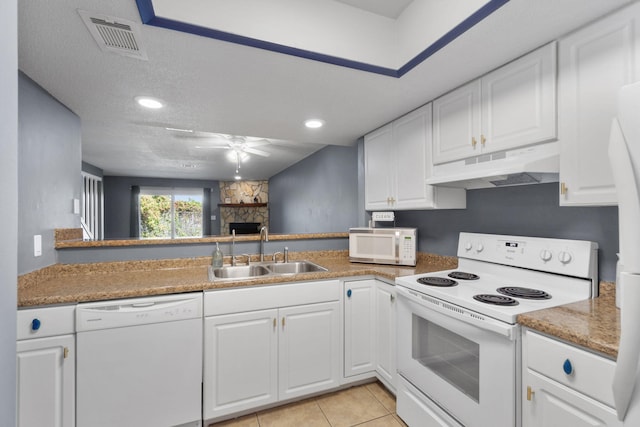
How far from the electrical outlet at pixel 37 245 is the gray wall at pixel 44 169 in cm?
3

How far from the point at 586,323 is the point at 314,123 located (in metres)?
2.13

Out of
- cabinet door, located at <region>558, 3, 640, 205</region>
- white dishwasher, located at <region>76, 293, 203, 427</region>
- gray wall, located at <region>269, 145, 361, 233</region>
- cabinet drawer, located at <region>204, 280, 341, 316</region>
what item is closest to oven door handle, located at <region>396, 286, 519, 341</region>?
cabinet drawer, located at <region>204, 280, 341, 316</region>

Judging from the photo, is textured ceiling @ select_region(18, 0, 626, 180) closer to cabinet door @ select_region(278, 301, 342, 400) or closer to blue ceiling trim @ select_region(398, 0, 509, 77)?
blue ceiling trim @ select_region(398, 0, 509, 77)

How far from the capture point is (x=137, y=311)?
5.10 feet

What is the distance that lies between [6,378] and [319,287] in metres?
1.58

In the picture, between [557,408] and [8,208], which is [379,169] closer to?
[557,408]

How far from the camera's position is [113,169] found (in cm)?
586

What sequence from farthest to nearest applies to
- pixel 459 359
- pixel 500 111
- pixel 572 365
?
pixel 500 111 → pixel 459 359 → pixel 572 365

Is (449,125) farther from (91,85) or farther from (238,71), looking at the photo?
(91,85)

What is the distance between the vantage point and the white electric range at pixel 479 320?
118 centimetres

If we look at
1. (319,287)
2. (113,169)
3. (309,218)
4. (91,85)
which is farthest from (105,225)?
(319,287)

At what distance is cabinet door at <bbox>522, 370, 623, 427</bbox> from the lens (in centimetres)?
89

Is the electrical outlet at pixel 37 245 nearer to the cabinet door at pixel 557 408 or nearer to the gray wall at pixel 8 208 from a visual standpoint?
the gray wall at pixel 8 208

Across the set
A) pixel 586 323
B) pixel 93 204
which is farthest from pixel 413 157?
pixel 93 204
